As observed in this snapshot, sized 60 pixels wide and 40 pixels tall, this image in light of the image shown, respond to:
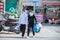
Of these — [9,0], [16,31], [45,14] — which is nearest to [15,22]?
[16,31]

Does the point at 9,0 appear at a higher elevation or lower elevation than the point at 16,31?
higher

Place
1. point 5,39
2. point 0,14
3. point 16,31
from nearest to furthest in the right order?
point 5,39
point 16,31
point 0,14

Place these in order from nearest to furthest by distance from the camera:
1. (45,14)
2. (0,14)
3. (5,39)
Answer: (5,39) → (0,14) → (45,14)

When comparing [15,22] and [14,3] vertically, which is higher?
[14,3]

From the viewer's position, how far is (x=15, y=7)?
1931cm

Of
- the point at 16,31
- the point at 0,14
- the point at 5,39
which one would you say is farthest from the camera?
the point at 0,14

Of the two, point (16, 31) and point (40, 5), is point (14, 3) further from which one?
point (40, 5)

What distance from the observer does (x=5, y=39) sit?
15.0 m

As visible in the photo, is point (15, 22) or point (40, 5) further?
point (40, 5)

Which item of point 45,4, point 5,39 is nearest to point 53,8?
point 45,4

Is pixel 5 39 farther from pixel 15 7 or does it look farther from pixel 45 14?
pixel 45 14

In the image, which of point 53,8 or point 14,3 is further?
point 53,8

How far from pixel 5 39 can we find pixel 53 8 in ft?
71.6

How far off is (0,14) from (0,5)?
692 mm
